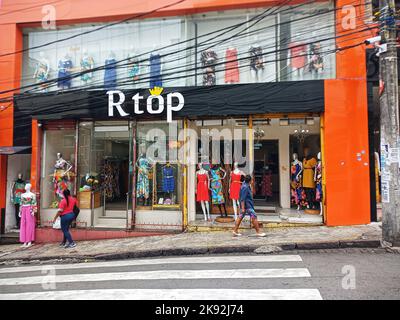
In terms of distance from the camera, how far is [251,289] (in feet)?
15.9

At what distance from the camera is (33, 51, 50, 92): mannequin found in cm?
1172

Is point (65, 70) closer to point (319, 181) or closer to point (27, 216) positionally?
point (27, 216)

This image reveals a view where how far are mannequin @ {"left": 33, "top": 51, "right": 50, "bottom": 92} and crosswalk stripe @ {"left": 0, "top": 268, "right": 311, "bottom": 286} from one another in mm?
7808

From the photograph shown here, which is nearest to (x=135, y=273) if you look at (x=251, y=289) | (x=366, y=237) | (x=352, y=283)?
(x=251, y=289)

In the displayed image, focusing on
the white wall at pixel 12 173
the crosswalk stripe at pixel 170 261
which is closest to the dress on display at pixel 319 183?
the crosswalk stripe at pixel 170 261

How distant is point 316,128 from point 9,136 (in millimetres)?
10733

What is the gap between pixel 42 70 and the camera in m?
11.8

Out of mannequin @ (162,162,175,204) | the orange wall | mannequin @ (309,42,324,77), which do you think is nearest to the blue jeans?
mannequin @ (162,162,175,204)

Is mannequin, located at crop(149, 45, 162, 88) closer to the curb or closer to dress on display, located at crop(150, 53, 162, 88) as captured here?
dress on display, located at crop(150, 53, 162, 88)

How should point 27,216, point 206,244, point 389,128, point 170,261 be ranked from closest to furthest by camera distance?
point 170,261
point 389,128
point 206,244
point 27,216

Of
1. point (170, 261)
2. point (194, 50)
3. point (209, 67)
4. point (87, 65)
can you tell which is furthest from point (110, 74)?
point (170, 261)

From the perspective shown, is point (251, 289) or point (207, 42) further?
point (207, 42)

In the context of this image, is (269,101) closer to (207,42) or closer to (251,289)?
(207,42)

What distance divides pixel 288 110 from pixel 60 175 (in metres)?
7.96
